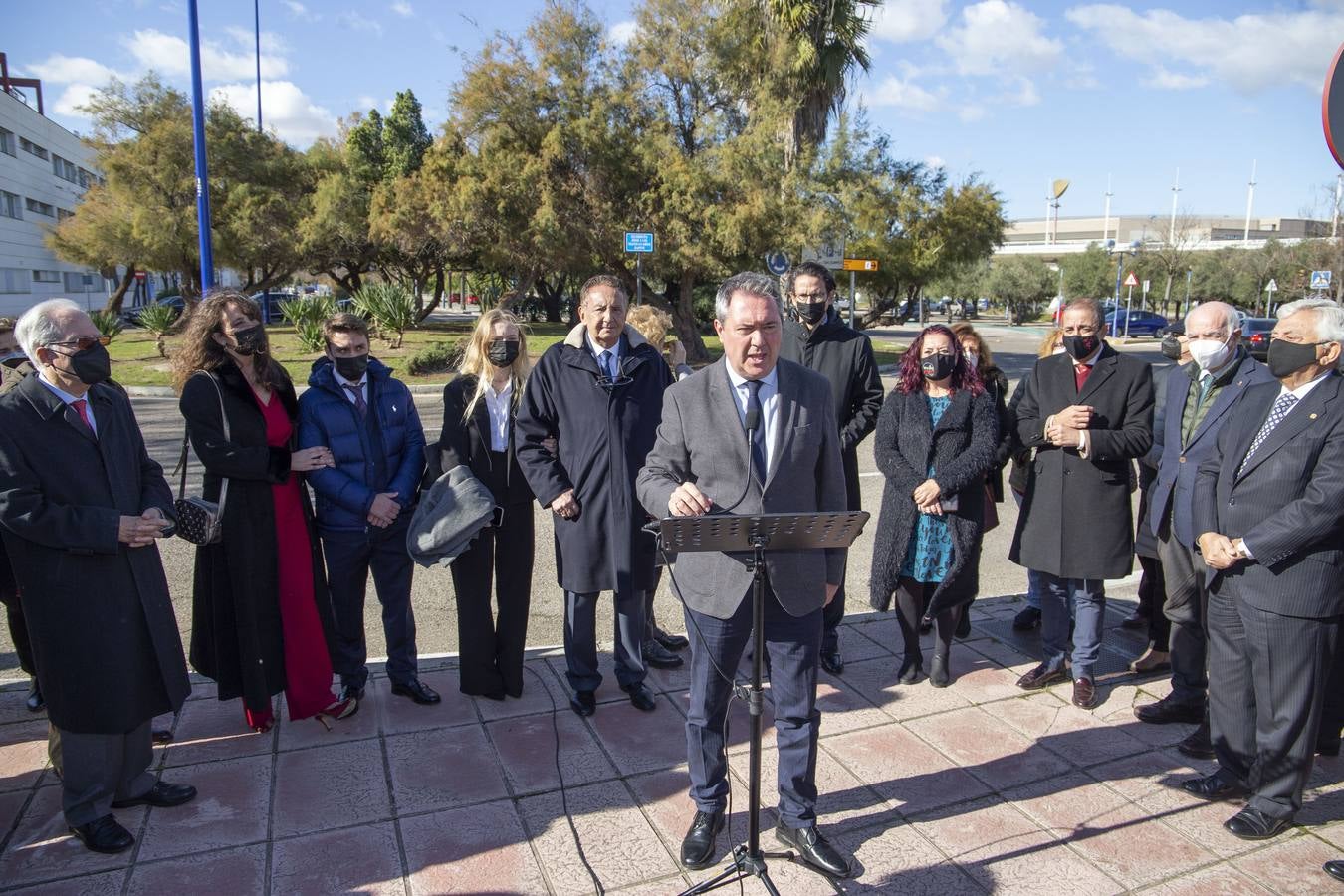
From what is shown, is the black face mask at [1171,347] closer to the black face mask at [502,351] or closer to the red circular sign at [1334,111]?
the red circular sign at [1334,111]

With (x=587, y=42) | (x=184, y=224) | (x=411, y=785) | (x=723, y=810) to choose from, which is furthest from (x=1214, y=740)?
(x=184, y=224)

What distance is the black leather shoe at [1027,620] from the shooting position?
17.5ft

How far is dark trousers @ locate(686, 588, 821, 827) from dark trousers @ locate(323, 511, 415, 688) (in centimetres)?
179

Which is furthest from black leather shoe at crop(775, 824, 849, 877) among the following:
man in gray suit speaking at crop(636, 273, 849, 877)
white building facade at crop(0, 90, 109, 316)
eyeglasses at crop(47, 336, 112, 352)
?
white building facade at crop(0, 90, 109, 316)

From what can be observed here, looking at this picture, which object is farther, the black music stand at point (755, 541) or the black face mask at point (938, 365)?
the black face mask at point (938, 365)

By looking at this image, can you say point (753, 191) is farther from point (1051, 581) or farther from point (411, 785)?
point (411, 785)

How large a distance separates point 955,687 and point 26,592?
13.5 ft

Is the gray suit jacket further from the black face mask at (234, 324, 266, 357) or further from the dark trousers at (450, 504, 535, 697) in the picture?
the black face mask at (234, 324, 266, 357)

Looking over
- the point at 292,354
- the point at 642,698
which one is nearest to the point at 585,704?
the point at 642,698

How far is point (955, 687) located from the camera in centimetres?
454

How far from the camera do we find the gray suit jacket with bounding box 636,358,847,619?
2943 millimetres

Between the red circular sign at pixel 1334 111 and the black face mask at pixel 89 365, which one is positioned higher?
the red circular sign at pixel 1334 111

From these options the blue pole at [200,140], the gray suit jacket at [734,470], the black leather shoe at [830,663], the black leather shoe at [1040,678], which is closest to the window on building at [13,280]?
the blue pole at [200,140]

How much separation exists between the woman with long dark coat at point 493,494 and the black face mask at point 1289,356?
3161mm
